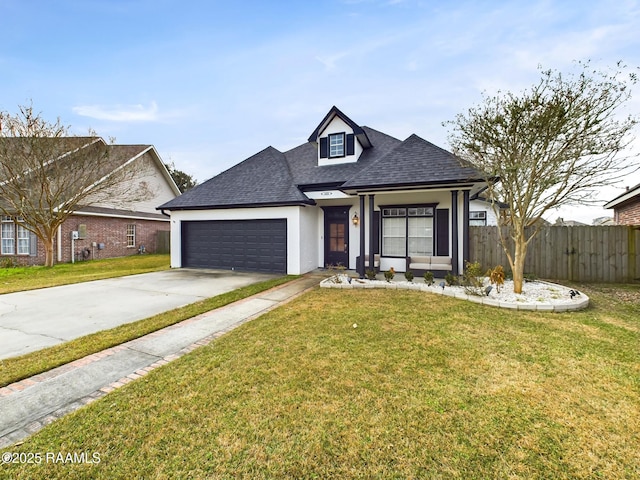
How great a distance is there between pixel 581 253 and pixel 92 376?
42.1ft

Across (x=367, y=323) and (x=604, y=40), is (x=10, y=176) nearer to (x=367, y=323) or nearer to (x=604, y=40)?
(x=367, y=323)

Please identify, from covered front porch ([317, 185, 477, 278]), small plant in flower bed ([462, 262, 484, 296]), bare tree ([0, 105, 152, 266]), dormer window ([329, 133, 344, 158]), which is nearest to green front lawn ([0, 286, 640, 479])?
small plant in flower bed ([462, 262, 484, 296])

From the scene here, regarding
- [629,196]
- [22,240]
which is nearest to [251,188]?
[22,240]

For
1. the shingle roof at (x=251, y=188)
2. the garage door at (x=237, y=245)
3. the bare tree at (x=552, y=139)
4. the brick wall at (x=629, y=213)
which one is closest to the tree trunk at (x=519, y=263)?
the bare tree at (x=552, y=139)

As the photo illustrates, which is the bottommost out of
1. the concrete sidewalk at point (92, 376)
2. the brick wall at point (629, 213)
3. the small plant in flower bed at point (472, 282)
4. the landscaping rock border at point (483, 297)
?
the concrete sidewalk at point (92, 376)

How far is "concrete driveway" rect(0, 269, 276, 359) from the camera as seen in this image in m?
4.89

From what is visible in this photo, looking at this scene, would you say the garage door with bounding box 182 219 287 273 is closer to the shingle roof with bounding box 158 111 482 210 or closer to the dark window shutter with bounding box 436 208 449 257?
the shingle roof with bounding box 158 111 482 210

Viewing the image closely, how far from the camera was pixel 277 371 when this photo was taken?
3568 millimetres

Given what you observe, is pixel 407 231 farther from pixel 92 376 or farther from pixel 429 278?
pixel 92 376

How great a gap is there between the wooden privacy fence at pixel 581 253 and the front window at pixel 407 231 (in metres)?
2.02

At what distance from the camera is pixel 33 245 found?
15078mm

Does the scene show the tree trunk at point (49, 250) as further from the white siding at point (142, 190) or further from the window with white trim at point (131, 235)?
the window with white trim at point (131, 235)

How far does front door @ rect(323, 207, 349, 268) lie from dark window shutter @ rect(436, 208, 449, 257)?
3.58 m

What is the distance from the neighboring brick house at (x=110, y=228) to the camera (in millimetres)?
15297
